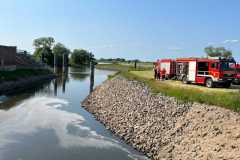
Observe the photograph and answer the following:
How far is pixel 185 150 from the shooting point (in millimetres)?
17578

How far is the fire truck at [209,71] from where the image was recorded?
96.4 ft

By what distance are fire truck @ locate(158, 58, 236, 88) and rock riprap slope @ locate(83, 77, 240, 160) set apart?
5.47 metres

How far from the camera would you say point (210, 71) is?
30.4 metres

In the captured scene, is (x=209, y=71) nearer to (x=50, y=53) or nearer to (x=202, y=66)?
(x=202, y=66)

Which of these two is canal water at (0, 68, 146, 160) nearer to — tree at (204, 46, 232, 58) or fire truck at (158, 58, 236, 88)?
fire truck at (158, 58, 236, 88)

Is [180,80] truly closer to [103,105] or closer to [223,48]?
[103,105]

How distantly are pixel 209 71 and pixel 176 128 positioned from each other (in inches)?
466

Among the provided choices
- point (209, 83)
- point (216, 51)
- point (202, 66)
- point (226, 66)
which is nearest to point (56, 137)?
point (209, 83)

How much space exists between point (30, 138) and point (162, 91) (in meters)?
11.2

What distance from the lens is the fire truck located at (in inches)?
1156

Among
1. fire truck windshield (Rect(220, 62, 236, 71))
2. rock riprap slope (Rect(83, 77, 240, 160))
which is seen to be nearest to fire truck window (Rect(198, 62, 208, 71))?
fire truck windshield (Rect(220, 62, 236, 71))

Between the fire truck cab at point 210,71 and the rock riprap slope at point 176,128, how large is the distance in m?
5.46

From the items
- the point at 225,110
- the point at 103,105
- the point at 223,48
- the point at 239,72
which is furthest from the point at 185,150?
the point at 223,48

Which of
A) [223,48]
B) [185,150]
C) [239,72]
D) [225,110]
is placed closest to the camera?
[185,150]
